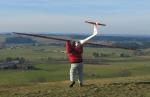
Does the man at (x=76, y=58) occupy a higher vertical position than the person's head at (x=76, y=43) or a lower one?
lower

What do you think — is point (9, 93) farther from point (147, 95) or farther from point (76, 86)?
point (147, 95)

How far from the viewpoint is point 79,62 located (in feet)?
60.0

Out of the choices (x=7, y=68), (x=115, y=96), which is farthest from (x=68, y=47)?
(x=7, y=68)

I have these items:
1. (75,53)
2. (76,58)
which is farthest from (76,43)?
(76,58)

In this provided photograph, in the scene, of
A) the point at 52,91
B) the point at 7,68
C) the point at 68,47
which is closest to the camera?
the point at 52,91

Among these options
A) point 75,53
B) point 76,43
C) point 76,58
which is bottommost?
point 76,58

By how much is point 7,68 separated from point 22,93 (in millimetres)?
59418

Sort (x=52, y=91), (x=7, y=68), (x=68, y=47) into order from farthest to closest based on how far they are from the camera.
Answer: (x=7, y=68)
(x=68, y=47)
(x=52, y=91)

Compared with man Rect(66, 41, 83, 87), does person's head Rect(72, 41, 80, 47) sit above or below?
above

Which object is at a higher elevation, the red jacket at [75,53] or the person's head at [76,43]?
the person's head at [76,43]

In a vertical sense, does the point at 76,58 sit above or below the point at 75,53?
below

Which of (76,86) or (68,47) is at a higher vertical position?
(68,47)

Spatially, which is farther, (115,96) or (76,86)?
(76,86)

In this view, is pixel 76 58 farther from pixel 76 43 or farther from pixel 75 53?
pixel 76 43
